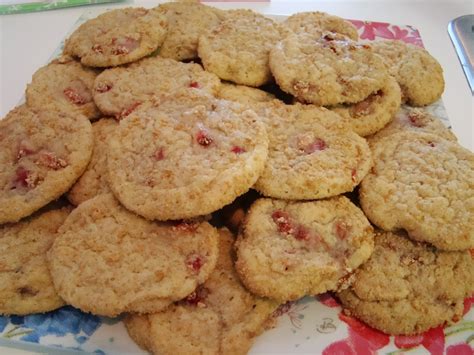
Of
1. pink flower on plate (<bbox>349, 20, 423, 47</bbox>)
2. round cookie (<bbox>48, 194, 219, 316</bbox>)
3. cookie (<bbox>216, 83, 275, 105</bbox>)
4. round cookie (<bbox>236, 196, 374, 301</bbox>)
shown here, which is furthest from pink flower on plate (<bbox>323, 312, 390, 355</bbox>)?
pink flower on plate (<bbox>349, 20, 423, 47</bbox>)

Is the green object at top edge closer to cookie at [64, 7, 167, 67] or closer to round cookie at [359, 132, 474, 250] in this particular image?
cookie at [64, 7, 167, 67]

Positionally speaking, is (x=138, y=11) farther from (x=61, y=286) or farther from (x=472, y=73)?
(x=472, y=73)

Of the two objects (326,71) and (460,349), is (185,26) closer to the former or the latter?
(326,71)

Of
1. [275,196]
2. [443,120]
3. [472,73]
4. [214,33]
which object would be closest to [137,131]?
[275,196]

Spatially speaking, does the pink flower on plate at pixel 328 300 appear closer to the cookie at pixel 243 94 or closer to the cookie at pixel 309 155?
the cookie at pixel 309 155

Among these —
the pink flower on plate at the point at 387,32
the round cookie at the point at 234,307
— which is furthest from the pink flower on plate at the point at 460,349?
the pink flower on plate at the point at 387,32
